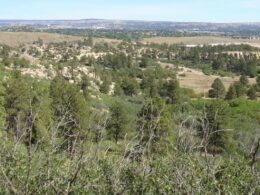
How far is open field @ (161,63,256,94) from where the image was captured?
9936 cm

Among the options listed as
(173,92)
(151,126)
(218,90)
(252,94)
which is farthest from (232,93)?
(151,126)

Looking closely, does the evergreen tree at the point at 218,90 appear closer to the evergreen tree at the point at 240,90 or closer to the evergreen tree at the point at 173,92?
the evergreen tree at the point at 240,90

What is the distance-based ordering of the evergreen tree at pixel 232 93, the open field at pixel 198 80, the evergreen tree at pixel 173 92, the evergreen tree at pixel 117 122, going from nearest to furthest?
1. the evergreen tree at pixel 117 122
2. the evergreen tree at pixel 173 92
3. the evergreen tree at pixel 232 93
4. the open field at pixel 198 80

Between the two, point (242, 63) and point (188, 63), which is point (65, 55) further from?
point (242, 63)

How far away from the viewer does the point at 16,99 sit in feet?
143

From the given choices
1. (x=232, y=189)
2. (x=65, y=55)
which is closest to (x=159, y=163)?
(x=232, y=189)

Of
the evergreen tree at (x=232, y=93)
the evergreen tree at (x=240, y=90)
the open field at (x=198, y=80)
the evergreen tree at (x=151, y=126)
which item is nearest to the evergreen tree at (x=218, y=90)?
the evergreen tree at (x=240, y=90)

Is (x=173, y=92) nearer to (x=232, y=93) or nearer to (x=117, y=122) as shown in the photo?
(x=232, y=93)

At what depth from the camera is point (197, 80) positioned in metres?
108

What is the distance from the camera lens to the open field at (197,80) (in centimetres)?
9936

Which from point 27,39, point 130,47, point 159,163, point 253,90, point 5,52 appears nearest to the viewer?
point 159,163

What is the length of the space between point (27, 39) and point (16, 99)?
153 metres

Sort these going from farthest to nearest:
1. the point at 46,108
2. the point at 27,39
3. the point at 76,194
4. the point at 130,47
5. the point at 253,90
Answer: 1. the point at 27,39
2. the point at 130,47
3. the point at 253,90
4. the point at 46,108
5. the point at 76,194

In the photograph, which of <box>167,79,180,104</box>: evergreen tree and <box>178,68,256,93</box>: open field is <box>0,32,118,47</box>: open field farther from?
<box>167,79,180,104</box>: evergreen tree
